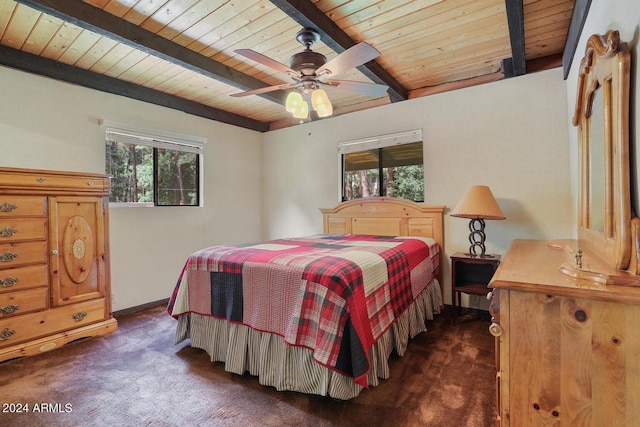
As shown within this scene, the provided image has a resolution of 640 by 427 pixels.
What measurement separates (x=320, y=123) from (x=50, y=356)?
373 cm

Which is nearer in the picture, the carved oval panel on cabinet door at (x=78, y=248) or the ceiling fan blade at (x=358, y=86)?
the ceiling fan blade at (x=358, y=86)

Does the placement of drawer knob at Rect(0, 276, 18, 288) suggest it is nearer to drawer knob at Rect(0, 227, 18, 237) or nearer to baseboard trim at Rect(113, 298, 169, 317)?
drawer knob at Rect(0, 227, 18, 237)

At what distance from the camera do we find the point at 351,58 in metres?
1.89

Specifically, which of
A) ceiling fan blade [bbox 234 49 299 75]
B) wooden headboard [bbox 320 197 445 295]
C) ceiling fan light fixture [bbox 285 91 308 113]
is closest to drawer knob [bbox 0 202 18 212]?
ceiling fan blade [bbox 234 49 299 75]

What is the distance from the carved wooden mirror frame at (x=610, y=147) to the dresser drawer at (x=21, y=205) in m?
3.48

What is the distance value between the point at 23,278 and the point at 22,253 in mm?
190

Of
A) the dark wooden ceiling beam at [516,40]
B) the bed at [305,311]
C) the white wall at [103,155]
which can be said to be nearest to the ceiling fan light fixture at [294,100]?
the bed at [305,311]

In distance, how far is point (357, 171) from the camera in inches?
161

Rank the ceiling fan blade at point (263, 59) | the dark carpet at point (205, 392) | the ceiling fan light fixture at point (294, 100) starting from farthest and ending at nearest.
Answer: the ceiling fan light fixture at point (294, 100)
the ceiling fan blade at point (263, 59)
the dark carpet at point (205, 392)

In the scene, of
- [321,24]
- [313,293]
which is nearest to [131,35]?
[321,24]

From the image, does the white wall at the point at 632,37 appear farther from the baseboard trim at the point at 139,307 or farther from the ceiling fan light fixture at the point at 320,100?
the baseboard trim at the point at 139,307

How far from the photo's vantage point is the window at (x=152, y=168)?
334cm

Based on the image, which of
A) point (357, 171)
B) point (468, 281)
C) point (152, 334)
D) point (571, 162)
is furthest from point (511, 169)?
point (152, 334)

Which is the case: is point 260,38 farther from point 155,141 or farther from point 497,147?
point 497,147
